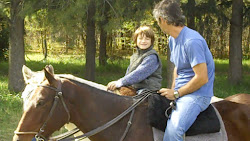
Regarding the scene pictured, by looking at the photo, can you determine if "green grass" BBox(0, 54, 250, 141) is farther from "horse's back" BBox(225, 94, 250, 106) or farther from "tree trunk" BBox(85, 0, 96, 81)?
"horse's back" BBox(225, 94, 250, 106)

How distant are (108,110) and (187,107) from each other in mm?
694

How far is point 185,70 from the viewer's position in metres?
3.22

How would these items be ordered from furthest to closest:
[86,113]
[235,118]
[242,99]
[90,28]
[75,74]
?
[75,74] < [90,28] < [242,99] < [235,118] < [86,113]

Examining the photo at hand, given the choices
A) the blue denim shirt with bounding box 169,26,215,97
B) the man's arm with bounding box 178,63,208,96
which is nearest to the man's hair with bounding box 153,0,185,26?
the blue denim shirt with bounding box 169,26,215,97

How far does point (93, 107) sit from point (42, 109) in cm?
48

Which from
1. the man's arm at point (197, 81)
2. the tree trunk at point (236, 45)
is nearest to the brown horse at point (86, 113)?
the man's arm at point (197, 81)

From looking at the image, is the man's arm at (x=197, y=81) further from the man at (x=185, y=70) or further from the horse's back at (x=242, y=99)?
the horse's back at (x=242, y=99)

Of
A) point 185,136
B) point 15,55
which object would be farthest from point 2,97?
point 185,136

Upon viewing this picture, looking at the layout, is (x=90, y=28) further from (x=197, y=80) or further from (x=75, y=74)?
(x=197, y=80)

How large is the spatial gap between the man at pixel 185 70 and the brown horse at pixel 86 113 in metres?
0.30

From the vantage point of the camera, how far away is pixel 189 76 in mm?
3221

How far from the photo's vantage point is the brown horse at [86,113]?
9.62 ft

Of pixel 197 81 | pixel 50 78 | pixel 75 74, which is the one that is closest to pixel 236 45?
pixel 75 74

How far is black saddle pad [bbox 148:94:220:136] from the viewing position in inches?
128
